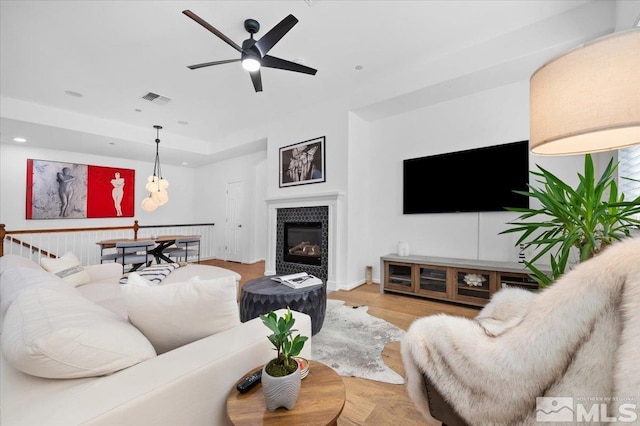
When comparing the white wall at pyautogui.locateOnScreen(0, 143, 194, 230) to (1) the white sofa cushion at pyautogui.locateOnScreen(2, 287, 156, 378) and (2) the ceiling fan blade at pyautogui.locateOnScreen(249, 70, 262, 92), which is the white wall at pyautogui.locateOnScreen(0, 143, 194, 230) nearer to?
(2) the ceiling fan blade at pyautogui.locateOnScreen(249, 70, 262, 92)

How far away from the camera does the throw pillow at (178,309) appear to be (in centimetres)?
100

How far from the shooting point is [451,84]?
121 inches

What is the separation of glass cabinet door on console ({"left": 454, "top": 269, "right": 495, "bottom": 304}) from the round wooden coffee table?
259cm

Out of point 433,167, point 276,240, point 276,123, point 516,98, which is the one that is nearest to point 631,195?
point 516,98

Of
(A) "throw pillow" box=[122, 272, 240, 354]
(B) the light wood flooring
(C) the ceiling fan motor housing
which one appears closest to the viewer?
(A) "throw pillow" box=[122, 272, 240, 354]

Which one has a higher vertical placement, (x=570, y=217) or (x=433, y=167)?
(x=433, y=167)

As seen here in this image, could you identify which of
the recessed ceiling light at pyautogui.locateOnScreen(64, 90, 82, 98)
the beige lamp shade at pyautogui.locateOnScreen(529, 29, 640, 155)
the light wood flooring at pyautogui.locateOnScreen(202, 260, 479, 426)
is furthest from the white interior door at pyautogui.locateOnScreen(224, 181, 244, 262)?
the beige lamp shade at pyautogui.locateOnScreen(529, 29, 640, 155)

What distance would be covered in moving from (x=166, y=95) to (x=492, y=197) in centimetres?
448

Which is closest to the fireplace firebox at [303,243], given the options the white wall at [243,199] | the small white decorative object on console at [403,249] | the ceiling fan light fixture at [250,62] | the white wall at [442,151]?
the white wall at [442,151]

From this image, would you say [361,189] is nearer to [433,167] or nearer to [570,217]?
[433,167]

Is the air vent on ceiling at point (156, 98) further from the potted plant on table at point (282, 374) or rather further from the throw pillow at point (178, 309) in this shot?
the potted plant on table at point (282, 374)

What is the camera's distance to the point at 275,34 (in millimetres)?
2152

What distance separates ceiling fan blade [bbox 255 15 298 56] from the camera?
202cm

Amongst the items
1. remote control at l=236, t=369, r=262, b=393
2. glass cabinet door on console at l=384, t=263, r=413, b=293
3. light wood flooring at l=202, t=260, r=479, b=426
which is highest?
remote control at l=236, t=369, r=262, b=393
